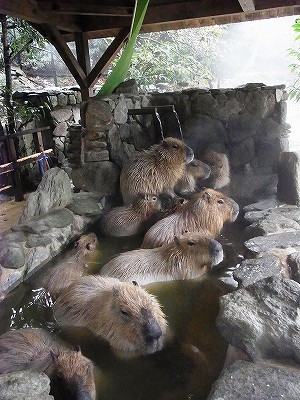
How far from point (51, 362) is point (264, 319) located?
1168mm

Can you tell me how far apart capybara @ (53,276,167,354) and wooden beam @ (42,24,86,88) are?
3.46 metres

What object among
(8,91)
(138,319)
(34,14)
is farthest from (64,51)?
(138,319)

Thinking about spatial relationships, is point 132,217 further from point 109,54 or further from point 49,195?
point 109,54

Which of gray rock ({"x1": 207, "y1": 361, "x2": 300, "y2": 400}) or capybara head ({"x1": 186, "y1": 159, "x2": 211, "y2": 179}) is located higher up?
capybara head ({"x1": 186, "y1": 159, "x2": 211, "y2": 179})

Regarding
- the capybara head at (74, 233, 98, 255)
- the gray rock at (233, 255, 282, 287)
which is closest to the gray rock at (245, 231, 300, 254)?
the gray rock at (233, 255, 282, 287)

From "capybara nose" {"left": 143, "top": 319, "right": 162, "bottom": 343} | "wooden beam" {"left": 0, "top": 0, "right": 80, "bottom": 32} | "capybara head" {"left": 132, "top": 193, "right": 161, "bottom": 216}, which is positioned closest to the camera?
"capybara nose" {"left": 143, "top": 319, "right": 162, "bottom": 343}

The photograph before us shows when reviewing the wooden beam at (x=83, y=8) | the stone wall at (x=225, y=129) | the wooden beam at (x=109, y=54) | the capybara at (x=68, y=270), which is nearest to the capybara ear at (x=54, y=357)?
the capybara at (x=68, y=270)

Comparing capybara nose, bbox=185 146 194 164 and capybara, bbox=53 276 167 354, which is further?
capybara nose, bbox=185 146 194 164

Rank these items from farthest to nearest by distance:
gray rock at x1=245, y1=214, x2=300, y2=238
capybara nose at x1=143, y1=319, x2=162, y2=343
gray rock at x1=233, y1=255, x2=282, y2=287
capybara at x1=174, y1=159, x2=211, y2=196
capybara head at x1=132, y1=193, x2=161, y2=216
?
capybara at x1=174, y1=159, x2=211, y2=196
capybara head at x1=132, y1=193, x2=161, y2=216
gray rock at x1=245, y1=214, x2=300, y2=238
gray rock at x1=233, y1=255, x2=282, y2=287
capybara nose at x1=143, y1=319, x2=162, y2=343

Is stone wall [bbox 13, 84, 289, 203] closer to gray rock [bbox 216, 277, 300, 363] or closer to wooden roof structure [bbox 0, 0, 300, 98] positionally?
wooden roof structure [bbox 0, 0, 300, 98]

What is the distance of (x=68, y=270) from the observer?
3.12m

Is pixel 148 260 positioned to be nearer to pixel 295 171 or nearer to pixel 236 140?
pixel 295 171

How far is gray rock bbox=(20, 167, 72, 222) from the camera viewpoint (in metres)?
3.83

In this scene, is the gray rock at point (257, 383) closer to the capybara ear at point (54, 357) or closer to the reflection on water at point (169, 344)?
the reflection on water at point (169, 344)
